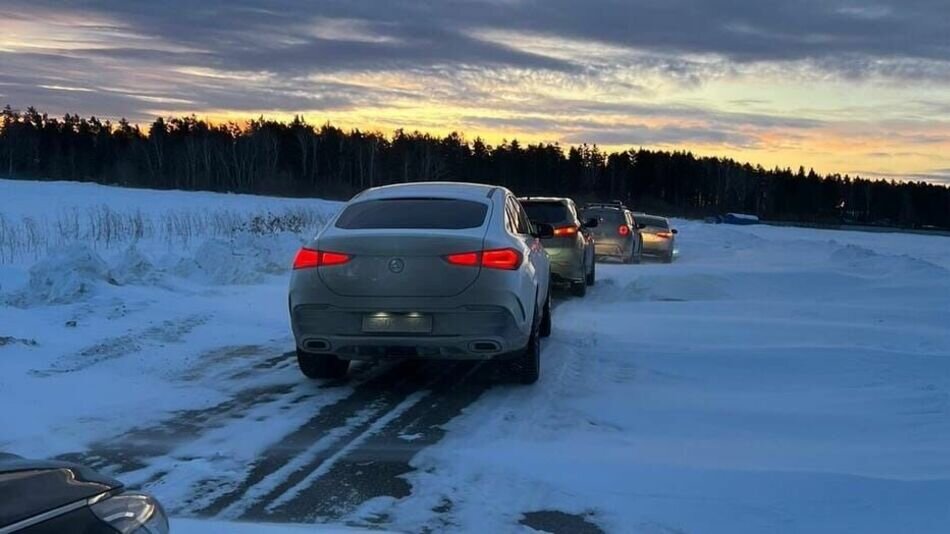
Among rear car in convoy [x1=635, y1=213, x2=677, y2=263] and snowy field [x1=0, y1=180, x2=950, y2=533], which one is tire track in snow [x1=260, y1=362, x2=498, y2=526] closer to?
snowy field [x1=0, y1=180, x2=950, y2=533]

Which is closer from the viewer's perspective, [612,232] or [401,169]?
[612,232]

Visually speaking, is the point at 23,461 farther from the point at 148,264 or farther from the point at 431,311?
the point at 148,264

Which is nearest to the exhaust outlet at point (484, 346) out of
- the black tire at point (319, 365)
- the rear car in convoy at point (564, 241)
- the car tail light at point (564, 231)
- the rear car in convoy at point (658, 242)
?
the black tire at point (319, 365)

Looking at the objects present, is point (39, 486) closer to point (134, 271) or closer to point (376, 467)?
point (376, 467)

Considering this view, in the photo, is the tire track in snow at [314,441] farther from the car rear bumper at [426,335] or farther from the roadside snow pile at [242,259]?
the roadside snow pile at [242,259]

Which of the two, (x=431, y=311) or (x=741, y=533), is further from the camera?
(x=431, y=311)

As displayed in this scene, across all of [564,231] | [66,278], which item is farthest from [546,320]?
[66,278]

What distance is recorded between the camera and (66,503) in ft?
6.68

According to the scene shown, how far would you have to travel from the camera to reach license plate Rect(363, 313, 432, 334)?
22.2ft

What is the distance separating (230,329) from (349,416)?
394cm

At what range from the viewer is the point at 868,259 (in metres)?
22.2

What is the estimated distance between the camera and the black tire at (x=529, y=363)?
7473mm

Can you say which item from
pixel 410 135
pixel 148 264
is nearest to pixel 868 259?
pixel 148 264

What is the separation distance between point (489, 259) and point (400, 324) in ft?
2.85
